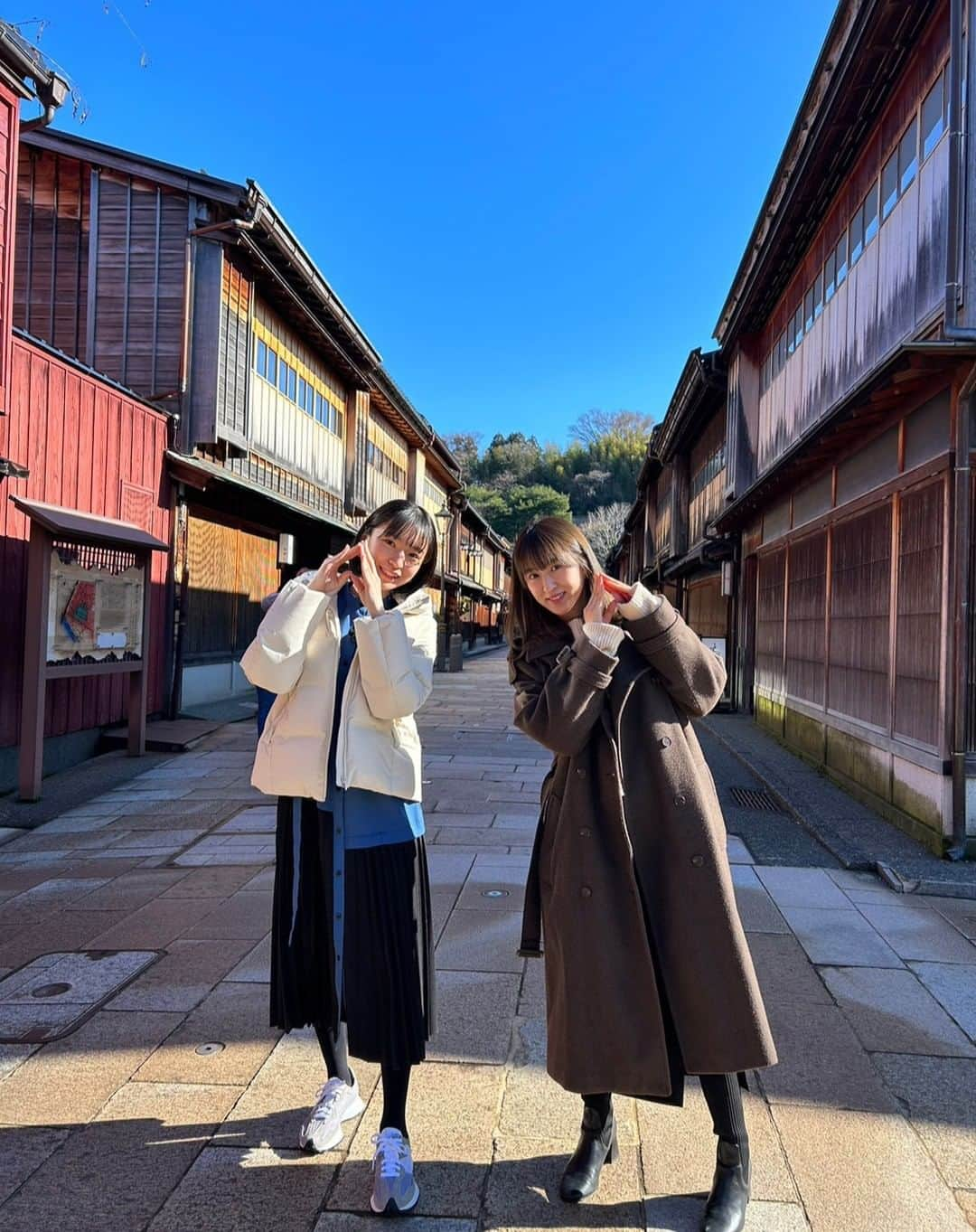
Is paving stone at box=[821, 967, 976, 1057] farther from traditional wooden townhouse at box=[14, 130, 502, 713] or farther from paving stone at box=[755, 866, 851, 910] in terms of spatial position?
traditional wooden townhouse at box=[14, 130, 502, 713]

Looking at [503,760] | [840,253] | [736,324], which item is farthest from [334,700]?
[736,324]

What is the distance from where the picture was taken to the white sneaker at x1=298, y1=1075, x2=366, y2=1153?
2627 millimetres

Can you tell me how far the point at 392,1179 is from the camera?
7.75ft

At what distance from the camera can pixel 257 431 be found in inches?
564

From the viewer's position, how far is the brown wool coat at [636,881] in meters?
2.28

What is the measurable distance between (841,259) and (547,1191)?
10347mm

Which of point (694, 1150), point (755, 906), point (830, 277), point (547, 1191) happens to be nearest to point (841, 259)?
point (830, 277)

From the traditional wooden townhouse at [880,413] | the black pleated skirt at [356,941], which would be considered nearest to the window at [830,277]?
the traditional wooden townhouse at [880,413]

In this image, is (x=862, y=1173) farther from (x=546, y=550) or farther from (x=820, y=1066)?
(x=546, y=550)

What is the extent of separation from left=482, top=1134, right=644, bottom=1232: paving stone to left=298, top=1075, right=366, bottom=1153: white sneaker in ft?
1.65

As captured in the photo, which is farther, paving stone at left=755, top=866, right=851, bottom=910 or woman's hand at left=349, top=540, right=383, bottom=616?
paving stone at left=755, top=866, right=851, bottom=910

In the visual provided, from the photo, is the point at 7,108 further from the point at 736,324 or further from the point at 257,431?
the point at 736,324

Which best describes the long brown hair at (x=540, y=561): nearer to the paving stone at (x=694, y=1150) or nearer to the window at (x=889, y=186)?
the paving stone at (x=694, y=1150)

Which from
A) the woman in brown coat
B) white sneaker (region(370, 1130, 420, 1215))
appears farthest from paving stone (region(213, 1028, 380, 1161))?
the woman in brown coat
